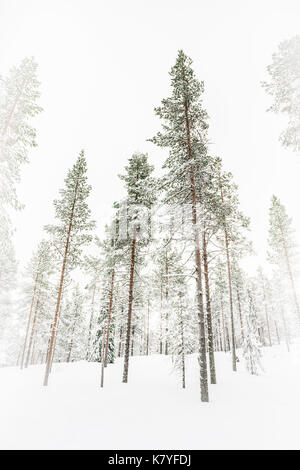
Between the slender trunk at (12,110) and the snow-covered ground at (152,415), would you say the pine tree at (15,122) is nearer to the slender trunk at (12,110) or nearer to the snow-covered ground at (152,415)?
the slender trunk at (12,110)

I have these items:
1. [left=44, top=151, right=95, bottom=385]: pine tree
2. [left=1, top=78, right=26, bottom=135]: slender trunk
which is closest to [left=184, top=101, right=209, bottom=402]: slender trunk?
[left=44, top=151, right=95, bottom=385]: pine tree

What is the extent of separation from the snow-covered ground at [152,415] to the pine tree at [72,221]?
25.3 ft

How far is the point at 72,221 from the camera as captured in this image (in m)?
16.6

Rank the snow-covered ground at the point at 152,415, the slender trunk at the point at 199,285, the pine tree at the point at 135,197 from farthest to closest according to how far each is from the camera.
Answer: the pine tree at the point at 135,197 < the slender trunk at the point at 199,285 < the snow-covered ground at the point at 152,415

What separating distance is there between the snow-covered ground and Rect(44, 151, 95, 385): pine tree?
7.71 m

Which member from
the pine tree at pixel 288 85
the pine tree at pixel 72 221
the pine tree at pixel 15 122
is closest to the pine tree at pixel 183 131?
the pine tree at pixel 288 85

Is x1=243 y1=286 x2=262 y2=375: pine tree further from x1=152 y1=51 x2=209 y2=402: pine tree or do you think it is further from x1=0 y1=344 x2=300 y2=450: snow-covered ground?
x1=152 y1=51 x2=209 y2=402: pine tree

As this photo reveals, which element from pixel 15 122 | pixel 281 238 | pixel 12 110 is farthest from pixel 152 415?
pixel 281 238

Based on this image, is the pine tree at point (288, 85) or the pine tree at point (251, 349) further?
the pine tree at point (251, 349)

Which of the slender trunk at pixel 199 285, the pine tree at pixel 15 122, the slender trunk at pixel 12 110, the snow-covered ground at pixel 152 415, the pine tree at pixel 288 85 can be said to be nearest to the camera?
the snow-covered ground at pixel 152 415

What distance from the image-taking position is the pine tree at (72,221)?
52.3 ft

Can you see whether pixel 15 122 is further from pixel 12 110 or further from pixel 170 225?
pixel 170 225
